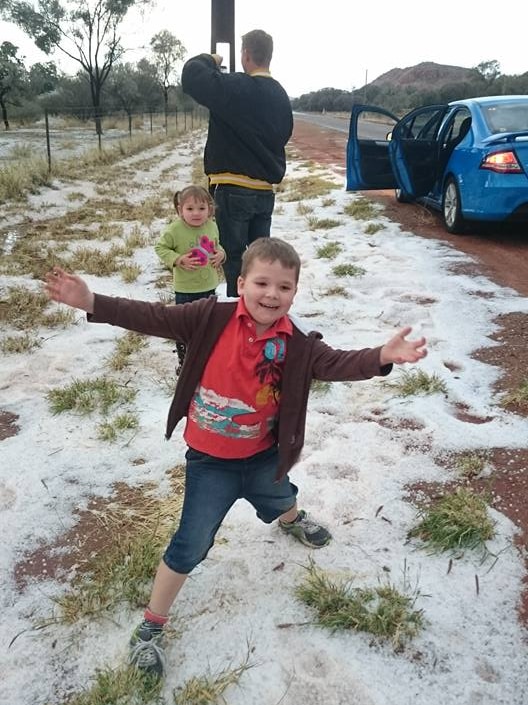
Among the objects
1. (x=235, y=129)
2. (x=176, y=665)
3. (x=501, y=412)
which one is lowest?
(x=176, y=665)

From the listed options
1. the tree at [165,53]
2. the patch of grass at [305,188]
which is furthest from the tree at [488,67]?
the patch of grass at [305,188]

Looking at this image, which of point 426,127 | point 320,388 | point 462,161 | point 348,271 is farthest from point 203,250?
point 426,127

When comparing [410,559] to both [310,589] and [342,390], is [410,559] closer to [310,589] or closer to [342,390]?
[310,589]

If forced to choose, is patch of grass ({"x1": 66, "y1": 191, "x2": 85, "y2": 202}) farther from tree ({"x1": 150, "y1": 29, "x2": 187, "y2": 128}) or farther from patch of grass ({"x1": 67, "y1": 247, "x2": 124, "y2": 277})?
tree ({"x1": 150, "y1": 29, "x2": 187, "y2": 128})

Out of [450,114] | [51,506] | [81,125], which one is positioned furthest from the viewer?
[81,125]

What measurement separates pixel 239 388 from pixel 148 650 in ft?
2.91

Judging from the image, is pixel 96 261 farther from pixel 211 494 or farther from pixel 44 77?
pixel 44 77

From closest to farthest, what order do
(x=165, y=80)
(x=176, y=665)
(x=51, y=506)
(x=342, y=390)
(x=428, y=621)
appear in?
(x=176, y=665) < (x=428, y=621) < (x=51, y=506) < (x=342, y=390) < (x=165, y=80)

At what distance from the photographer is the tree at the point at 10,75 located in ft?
96.6

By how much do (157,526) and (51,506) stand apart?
553 mm

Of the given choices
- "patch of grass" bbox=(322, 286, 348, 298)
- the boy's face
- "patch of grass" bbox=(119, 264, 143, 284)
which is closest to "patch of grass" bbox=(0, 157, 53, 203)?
"patch of grass" bbox=(119, 264, 143, 284)

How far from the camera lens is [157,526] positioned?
247cm

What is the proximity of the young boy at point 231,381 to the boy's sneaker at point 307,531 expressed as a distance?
21.8 inches

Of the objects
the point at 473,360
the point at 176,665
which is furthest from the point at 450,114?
the point at 176,665
